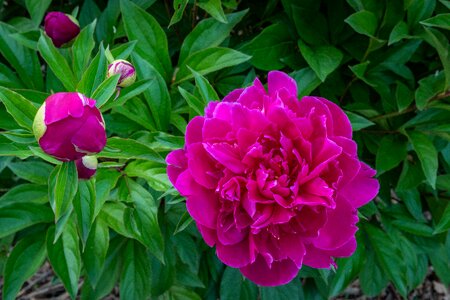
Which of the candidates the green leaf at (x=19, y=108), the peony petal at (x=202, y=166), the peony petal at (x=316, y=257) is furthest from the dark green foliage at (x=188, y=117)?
the peony petal at (x=316, y=257)

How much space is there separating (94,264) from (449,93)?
0.89 meters

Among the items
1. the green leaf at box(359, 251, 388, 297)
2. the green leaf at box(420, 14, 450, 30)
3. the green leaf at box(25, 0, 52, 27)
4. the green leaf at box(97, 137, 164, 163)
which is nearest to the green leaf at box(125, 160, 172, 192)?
the green leaf at box(97, 137, 164, 163)

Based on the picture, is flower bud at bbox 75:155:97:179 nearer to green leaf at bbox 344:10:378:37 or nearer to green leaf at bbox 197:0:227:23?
green leaf at bbox 197:0:227:23

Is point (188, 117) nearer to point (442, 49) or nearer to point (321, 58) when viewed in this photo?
point (321, 58)

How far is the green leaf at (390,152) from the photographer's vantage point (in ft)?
4.54

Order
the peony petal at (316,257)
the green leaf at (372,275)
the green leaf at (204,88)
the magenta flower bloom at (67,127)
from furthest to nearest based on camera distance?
the green leaf at (372,275), the green leaf at (204,88), the peony petal at (316,257), the magenta flower bloom at (67,127)

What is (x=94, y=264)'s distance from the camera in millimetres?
1233

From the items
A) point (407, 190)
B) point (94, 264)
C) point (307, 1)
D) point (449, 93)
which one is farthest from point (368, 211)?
point (94, 264)

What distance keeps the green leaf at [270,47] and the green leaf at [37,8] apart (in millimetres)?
496

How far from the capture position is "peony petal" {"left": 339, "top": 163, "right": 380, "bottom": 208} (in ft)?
2.99

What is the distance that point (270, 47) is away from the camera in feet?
4.70

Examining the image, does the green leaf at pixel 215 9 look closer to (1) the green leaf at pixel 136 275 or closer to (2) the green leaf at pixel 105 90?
(2) the green leaf at pixel 105 90

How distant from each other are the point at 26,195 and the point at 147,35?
0.47 metres

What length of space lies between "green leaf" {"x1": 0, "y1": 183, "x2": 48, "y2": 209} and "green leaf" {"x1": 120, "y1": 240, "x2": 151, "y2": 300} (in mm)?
260
